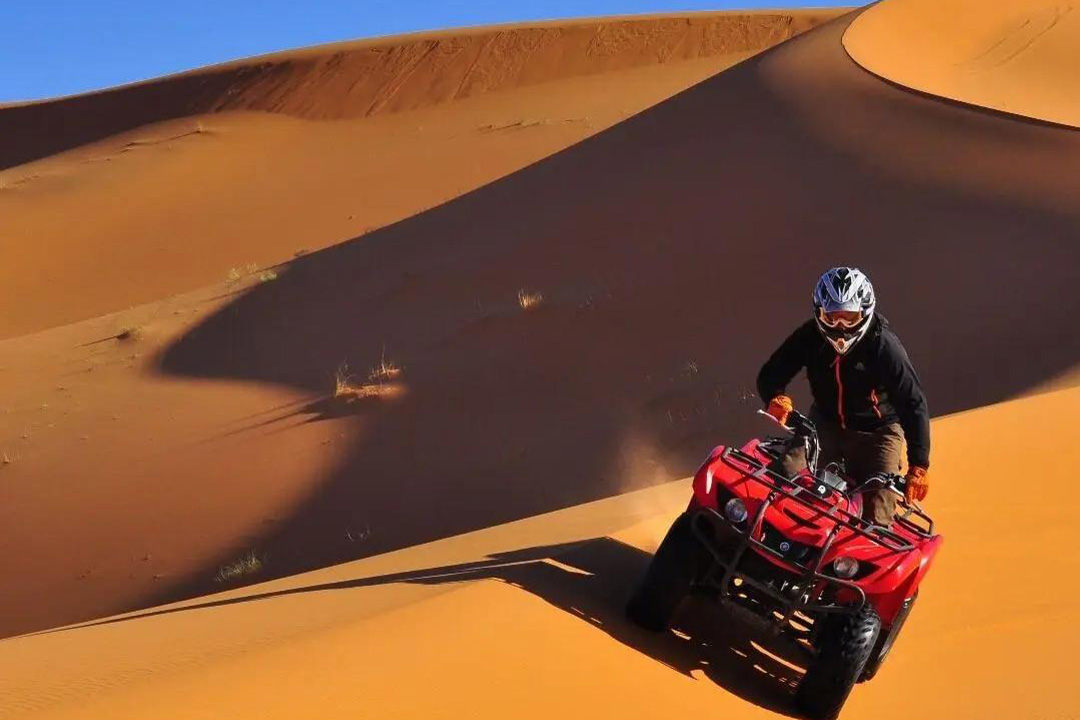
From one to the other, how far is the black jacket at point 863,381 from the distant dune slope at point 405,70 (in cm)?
4206

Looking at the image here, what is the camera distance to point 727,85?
865 inches

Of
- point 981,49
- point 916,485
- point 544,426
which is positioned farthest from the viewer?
point 981,49

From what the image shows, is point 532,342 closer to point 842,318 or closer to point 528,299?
point 528,299

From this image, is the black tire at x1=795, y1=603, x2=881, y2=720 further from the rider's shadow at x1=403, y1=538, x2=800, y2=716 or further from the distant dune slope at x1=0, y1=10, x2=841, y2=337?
the distant dune slope at x1=0, y1=10, x2=841, y2=337

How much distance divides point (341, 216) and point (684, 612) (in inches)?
1125

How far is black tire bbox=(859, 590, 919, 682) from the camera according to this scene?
5.69 meters

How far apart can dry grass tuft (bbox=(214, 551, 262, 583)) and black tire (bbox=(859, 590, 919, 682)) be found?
6831 millimetres

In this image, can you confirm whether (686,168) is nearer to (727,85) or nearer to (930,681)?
(727,85)

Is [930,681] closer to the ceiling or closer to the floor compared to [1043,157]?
closer to the floor

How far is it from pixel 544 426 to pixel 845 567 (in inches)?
303

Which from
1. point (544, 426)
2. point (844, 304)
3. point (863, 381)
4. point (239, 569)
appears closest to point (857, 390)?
point (863, 381)

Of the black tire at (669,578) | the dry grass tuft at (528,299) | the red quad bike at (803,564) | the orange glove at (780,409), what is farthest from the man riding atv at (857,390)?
the dry grass tuft at (528,299)

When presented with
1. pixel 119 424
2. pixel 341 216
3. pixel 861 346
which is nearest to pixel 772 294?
pixel 119 424

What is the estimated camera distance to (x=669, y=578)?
586cm
